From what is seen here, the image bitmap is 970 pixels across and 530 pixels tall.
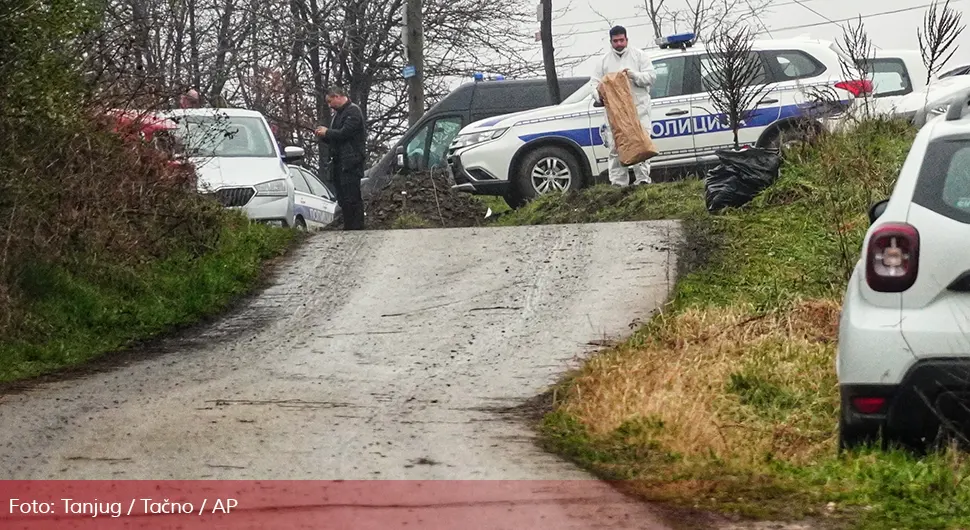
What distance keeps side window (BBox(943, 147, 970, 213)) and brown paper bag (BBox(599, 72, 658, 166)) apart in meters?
10.5

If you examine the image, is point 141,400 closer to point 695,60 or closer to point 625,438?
point 625,438

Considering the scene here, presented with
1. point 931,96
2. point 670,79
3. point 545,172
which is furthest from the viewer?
point 545,172

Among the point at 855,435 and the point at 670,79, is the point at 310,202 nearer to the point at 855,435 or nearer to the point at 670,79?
the point at 670,79

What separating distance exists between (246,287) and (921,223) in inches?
322

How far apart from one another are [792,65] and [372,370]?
9.77 meters

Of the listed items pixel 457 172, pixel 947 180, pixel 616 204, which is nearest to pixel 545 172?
pixel 457 172

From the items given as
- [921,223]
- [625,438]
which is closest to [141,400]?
[625,438]

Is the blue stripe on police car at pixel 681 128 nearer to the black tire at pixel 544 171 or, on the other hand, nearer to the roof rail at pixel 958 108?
the black tire at pixel 544 171

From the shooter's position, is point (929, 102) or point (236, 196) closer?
point (236, 196)

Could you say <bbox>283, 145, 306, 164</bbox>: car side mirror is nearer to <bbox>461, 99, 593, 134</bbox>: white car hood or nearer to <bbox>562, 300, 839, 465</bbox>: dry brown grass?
<bbox>461, 99, 593, 134</bbox>: white car hood

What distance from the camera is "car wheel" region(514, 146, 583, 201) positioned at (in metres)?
18.1

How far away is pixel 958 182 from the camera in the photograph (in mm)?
5914

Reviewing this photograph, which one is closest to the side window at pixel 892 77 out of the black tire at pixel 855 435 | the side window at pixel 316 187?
the side window at pixel 316 187

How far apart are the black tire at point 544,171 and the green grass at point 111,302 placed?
4.63m
